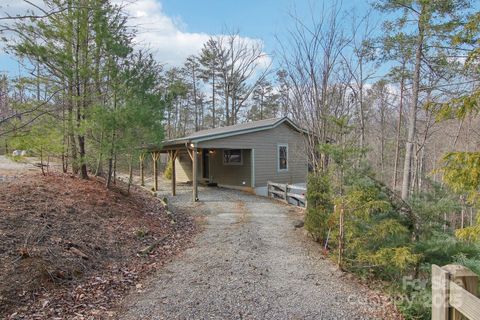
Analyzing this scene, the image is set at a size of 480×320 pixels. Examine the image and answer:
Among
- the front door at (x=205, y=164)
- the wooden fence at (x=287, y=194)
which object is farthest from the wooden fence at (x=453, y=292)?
the front door at (x=205, y=164)

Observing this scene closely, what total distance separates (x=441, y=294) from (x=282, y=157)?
13530mm

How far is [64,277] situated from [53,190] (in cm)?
342

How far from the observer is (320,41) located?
23.5 feet

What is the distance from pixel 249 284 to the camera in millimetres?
4191

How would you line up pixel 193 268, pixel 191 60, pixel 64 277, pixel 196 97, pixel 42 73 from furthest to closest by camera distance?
pixel 196 97, pixel 191 60, pixel 42 73, pixel 193 268, pixel 64 277

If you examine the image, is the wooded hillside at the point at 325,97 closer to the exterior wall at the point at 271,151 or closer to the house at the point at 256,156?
the house at the point at 256,156

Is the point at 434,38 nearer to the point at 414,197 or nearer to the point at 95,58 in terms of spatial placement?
the point at 414,197

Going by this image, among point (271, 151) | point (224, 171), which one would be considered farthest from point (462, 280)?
point (224, 171)

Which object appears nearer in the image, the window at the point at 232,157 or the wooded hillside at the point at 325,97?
the wooded hillside at the point at 325,97

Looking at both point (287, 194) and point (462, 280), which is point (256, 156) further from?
point (462, 280)

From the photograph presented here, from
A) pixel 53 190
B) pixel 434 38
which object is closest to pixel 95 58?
pixel 53 190

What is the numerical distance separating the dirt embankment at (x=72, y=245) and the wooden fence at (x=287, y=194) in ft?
15.6

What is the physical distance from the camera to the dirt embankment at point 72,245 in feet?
11.0

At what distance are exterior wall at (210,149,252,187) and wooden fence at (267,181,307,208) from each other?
4.02 feet
